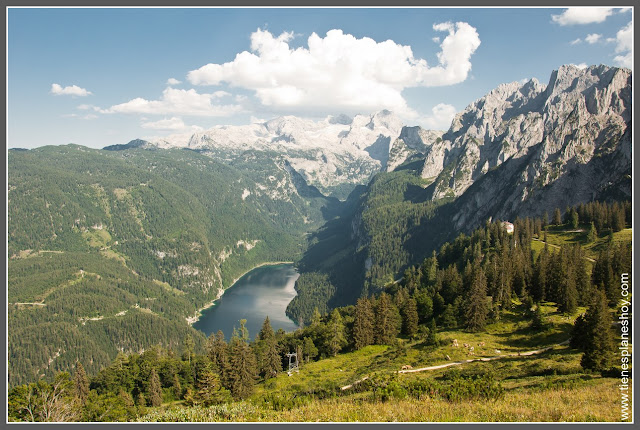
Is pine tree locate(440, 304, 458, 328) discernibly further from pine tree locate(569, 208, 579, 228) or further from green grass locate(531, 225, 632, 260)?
pine tree locate(569, 208, 579, 228)

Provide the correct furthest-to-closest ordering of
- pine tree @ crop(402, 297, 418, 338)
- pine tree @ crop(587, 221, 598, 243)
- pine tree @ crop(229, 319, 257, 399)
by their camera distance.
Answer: pine tree @ crop(587, 221, 598, 243)
pine tree @ crop(402, 297, 418, 338)
pine tree @ crop(229, 319, 257, 399)

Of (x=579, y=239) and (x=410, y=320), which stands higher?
(x=579, y=239)

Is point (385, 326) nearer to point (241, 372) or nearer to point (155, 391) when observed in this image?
point (241, 372)

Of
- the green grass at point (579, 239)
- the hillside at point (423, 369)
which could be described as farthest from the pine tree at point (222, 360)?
the green grass at point (579, 239)

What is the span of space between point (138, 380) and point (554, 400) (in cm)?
8374

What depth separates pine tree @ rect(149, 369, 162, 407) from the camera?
74875 millimetres

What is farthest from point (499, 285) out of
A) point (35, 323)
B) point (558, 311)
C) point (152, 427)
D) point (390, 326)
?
point (35, 323)

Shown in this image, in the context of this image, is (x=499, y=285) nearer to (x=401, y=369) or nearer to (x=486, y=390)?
(x=401, y=369)

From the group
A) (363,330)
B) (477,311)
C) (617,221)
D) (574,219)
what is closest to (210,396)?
(363,330)

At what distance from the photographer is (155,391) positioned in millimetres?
75438

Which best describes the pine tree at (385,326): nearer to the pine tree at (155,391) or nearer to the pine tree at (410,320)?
the pine tree at (410,320)

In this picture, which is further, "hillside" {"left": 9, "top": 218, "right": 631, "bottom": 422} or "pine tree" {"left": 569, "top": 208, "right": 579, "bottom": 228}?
"pine tree" {"left": 569, "top": 208, "right": 579, "bottom": 228}

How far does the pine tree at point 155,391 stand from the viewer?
74.9 m

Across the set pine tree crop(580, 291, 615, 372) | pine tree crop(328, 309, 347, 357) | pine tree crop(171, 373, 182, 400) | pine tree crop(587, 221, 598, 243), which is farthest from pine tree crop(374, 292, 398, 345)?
pine tree crop(587, 221, 598, 243)
